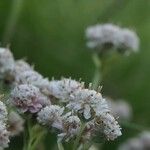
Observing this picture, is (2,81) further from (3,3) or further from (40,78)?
(3,3)

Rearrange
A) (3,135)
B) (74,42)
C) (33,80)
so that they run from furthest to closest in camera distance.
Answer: (74,42) < (33,80) < (3,135)

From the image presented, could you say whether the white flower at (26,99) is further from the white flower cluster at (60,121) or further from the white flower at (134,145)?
the white flower at (134,145)

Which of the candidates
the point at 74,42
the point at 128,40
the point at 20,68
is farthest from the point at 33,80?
the point at 74,42

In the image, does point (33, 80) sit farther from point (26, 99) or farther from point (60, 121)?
point (60, 121)

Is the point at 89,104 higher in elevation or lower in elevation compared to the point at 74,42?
lower

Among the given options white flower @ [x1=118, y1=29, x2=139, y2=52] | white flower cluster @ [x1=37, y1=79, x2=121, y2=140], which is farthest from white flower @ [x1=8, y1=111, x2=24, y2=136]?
white flower @ [x1=118, y1=29, x2=139, y2=52]

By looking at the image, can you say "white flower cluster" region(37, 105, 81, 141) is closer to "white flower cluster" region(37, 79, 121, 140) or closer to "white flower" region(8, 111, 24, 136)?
"white flower cluster" region(37, 79, 121, 140)

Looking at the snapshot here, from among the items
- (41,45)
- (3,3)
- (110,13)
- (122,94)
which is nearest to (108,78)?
(122,94)
